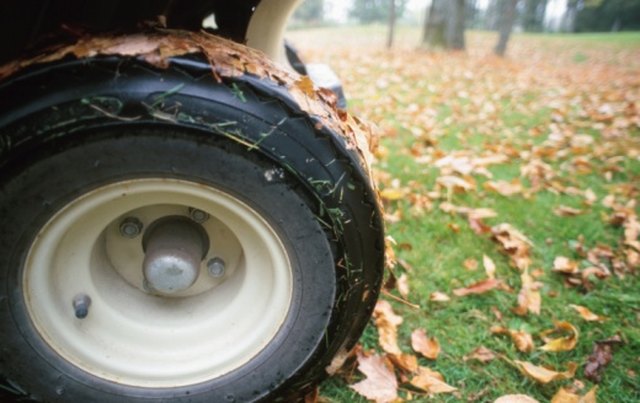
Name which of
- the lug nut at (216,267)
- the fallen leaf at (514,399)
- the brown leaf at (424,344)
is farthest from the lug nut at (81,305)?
the fallen leaf at (514,399)

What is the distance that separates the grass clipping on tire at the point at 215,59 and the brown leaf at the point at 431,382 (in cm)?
77

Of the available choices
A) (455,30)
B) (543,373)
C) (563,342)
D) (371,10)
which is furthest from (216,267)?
(371,10)

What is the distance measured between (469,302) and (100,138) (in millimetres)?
1605

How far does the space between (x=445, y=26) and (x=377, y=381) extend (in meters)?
11.5

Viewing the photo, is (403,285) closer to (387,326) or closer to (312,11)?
(387,326)

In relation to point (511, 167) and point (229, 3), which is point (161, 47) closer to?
point (229, 3)

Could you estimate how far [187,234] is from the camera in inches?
47.3

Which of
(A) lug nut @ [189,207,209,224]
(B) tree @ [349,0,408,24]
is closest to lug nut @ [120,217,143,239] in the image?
(A) lug nut @ [189,207,209,224]

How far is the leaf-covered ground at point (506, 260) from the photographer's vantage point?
5.03 ft

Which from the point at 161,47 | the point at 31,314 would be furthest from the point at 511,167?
the point at 31,314

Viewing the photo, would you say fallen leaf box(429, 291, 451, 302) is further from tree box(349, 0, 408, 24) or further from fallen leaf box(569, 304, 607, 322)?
tree box(349, 0, 408, 24)

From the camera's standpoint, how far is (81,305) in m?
1.13

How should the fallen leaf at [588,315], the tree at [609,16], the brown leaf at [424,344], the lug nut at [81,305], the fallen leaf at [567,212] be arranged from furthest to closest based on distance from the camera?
1. the tree at [609,16]
2. the fallen leaf at [567,212]
3. the fallen leaf at [588,315]
4. the brown leaf at [424,344]
5. the lug nut at [81,305]

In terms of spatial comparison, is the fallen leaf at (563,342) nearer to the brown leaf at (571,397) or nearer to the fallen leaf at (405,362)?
the brown leaf at (571,397)
